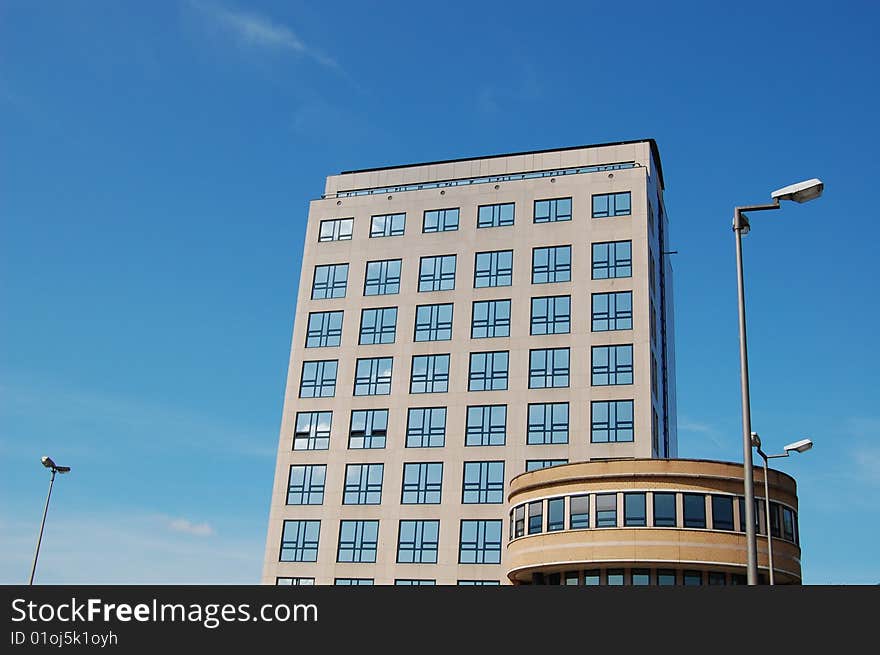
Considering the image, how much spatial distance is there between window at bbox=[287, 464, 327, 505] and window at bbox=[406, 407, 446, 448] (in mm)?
6869

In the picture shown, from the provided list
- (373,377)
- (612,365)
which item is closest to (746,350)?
(612,365)

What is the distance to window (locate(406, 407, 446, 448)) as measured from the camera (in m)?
61.6

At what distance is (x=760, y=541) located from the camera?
127ft

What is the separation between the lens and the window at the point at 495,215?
6700 centimetres

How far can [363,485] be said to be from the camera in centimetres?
6206

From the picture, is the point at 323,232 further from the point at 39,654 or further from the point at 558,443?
the point at 39,654

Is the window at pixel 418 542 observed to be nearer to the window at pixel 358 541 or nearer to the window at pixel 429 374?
the window at pixel 358 541

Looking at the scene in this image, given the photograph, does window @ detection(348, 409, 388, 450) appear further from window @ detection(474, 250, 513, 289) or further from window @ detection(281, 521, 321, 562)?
window @ detection(474, 250, 513, 289)

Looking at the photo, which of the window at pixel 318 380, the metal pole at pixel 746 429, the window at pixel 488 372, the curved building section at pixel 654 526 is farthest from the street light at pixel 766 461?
the window at pixel 318 380

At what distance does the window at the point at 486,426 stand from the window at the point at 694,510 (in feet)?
74.7

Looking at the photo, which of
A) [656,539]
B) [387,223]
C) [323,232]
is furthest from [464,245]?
[656,539]

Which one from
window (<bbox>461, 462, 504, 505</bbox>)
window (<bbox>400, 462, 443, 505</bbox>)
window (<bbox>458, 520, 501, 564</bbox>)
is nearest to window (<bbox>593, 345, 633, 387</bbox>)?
window (<bbox>461, 462, 504, 505</bbox>)

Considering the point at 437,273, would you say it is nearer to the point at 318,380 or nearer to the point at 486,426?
the point at 318,380

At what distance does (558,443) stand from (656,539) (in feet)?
69.0
